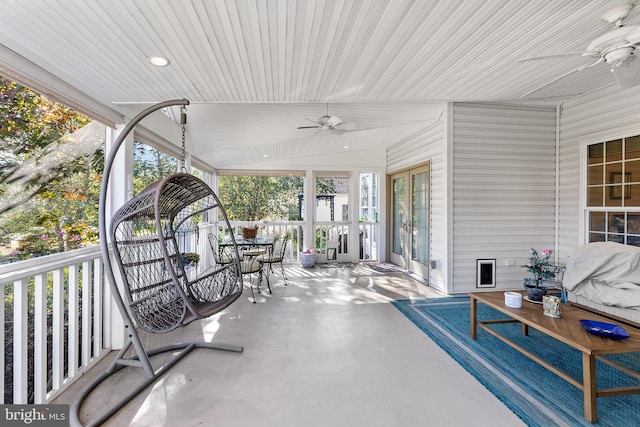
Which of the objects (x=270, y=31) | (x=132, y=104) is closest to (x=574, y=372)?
(x=270, y=31)

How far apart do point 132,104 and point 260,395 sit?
9.98ft

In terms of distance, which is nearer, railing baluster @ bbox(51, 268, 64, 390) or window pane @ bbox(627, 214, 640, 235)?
railing baluster @ bbox(51, 268, 64, 390)

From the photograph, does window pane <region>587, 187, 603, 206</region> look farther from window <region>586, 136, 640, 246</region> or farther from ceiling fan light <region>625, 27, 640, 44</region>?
ceiling fan light <region>625, 27, 640, 44</region>

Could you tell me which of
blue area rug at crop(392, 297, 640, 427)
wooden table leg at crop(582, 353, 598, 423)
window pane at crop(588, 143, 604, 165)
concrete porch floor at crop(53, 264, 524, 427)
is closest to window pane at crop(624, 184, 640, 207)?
window pane at crop(588, 143, 604, 165)

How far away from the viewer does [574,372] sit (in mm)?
2186

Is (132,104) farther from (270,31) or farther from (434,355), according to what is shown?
(434,355)

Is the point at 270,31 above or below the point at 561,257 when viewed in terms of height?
above

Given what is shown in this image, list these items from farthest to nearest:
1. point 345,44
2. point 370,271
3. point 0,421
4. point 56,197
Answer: point 370,271
point 345,44
point 56,197
point 0,421

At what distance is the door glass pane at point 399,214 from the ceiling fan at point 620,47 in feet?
12.1

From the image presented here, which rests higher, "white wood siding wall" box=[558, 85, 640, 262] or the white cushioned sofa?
"white wood siding wall" box=[558, 85, 640, 262]

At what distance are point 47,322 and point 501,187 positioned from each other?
17.8ft

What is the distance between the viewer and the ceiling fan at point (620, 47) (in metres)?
2.01

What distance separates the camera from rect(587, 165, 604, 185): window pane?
3.78 metres

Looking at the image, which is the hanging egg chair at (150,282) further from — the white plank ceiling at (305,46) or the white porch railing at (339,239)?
the white porch railing at (339,239)
